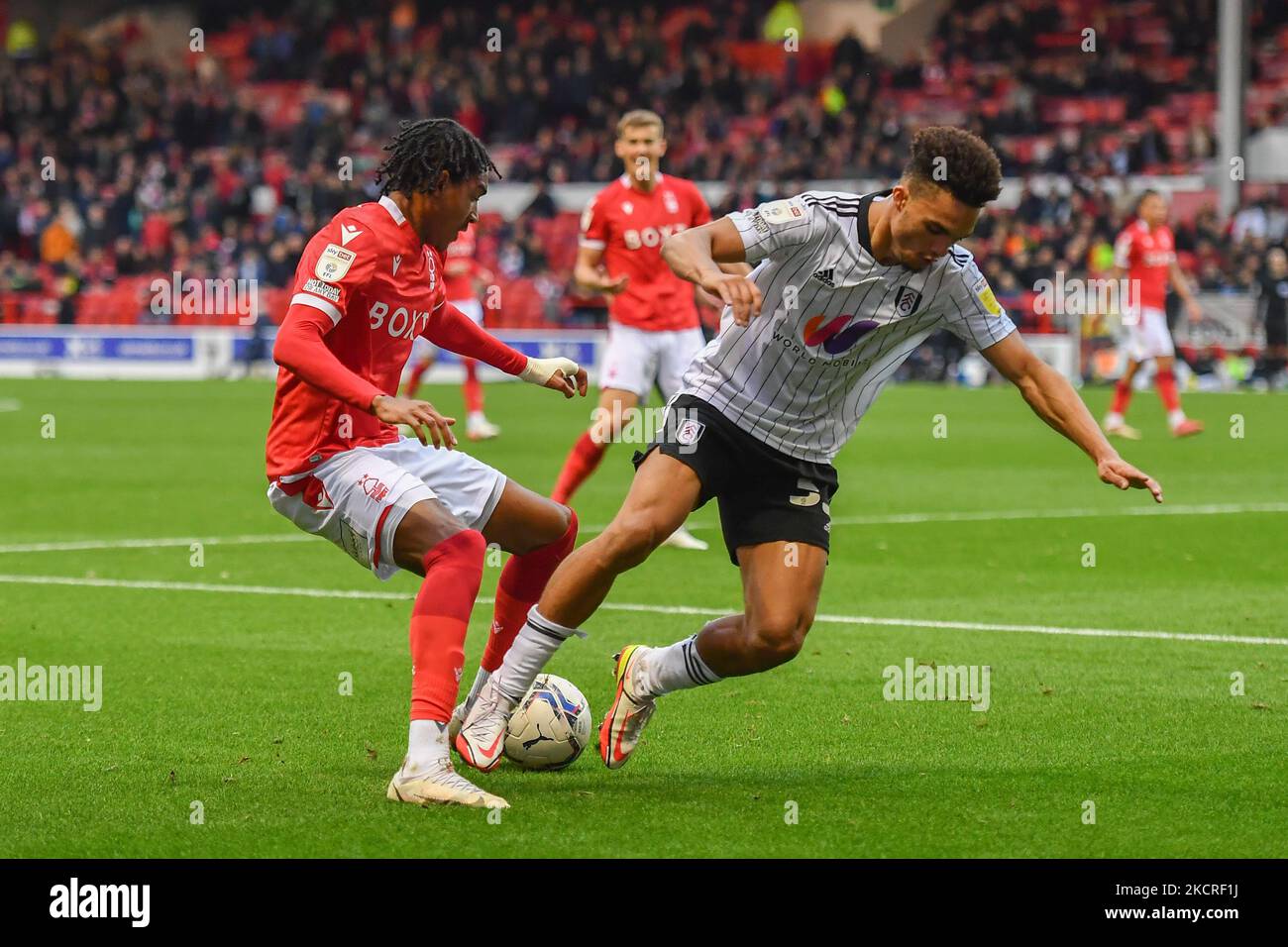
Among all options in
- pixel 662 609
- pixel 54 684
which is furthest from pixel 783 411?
pixel 662 609

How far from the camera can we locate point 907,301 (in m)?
6.05

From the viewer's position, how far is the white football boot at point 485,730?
5.93m

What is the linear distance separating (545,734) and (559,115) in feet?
110

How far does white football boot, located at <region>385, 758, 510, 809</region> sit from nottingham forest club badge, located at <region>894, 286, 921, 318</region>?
197 cm

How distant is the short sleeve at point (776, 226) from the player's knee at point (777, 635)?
44.3 inches

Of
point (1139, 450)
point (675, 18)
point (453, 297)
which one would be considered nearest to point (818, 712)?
point (1139, 450)

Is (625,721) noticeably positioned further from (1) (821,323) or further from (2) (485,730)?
(1) (821,323)

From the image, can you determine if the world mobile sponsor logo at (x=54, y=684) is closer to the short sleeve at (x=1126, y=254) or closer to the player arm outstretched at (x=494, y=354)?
the player arm outstretched at (x=494, y=354)

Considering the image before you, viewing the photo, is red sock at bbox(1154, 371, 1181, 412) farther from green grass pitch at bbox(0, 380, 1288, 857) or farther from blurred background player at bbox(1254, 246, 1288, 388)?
blurred background player at bbox(1254, 246, 1288, 388)

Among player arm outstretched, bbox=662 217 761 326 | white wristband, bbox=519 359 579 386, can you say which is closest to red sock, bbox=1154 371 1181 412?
white wristband, bbox=519 359 579 386

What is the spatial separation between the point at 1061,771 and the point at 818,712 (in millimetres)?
1242

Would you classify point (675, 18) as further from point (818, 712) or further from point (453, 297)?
point (818, 712)

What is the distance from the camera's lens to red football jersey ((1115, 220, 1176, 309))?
2014 centimetres

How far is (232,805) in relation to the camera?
557 centimetres
